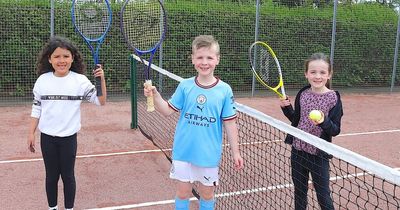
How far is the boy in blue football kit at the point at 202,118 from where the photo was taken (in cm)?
301

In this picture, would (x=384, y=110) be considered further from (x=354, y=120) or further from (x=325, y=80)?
(x=325, y=80)

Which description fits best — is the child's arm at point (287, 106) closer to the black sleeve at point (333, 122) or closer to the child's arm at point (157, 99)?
the black sleeve at point (333, 122)

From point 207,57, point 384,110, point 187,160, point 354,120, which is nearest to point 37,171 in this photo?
point 187,160

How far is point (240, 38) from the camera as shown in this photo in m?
12.4

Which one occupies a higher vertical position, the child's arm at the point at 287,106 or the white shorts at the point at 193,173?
the child's arm at the point at 287,106

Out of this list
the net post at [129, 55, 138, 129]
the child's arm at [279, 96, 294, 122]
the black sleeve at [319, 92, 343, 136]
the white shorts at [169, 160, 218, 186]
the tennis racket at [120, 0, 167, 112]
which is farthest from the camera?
the net post at [129, 55, 138, 129]

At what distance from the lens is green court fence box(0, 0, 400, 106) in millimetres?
10195

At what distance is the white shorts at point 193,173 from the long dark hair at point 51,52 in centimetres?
127

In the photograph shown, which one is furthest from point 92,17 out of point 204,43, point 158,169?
point 204,43

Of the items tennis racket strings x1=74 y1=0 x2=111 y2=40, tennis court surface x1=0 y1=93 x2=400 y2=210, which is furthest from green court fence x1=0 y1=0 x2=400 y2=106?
tennis racket strings x1=74 y1=0 x2=111 y2=40

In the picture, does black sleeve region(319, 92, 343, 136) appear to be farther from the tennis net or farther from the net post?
the net post

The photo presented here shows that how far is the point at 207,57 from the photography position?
2.98m

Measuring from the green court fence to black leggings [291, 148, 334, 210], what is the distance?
8.33 meters

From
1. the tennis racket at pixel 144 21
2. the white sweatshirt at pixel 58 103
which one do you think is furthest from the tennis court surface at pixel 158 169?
the white sweatshirt at pixel 58 103
